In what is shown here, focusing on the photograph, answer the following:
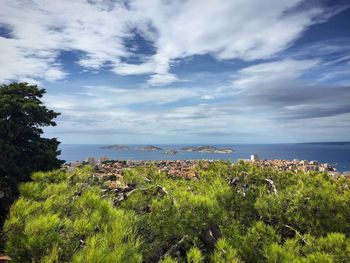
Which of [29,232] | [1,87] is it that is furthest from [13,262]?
[1,87]

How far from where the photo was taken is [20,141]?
54.9 feet

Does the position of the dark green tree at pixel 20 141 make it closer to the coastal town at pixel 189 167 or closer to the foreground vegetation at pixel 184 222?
the coastal town at pixel 189 167

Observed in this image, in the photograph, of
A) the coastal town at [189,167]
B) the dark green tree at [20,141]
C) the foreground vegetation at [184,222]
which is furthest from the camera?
the dark green tree at [20,141]

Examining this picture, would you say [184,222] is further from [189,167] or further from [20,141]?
[189,167]

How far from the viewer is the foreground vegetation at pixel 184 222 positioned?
3.44m

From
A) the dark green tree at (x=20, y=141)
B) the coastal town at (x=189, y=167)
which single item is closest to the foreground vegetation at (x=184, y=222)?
the coastal town at (x=189, y=167)

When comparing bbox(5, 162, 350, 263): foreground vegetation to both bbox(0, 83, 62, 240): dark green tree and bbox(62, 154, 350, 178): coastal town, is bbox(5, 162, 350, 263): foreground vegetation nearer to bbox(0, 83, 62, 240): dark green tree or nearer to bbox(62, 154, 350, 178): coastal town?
bbox(62, 154, 350, 178): coastal town

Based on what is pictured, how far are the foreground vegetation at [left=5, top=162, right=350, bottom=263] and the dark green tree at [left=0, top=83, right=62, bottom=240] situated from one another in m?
9.42

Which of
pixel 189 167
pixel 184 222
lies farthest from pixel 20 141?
pixel 189 167

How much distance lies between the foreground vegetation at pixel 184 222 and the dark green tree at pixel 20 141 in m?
9.42

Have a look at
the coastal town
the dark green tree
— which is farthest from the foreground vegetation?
the dark green tree

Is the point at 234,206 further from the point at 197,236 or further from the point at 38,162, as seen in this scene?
the point at 38,162

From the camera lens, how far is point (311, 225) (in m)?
5.50

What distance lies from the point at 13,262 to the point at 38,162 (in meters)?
14.3
